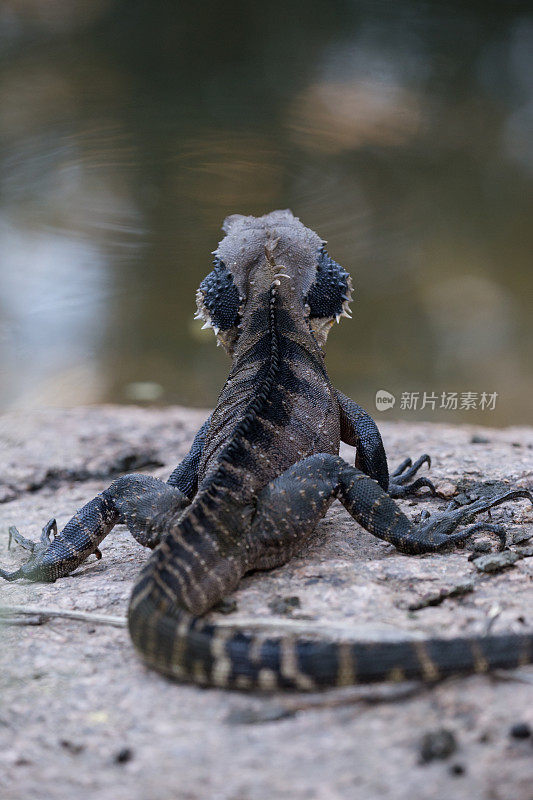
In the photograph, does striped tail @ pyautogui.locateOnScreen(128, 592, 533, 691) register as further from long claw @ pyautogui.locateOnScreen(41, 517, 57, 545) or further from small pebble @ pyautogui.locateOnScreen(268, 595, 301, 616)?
long claw @ pyautogui.locateOnScreen(41, 517, 57, 545)

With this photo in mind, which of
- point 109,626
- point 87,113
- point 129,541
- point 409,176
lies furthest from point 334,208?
point 109,626

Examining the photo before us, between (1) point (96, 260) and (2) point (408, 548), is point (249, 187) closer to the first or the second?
(1) point (96, 260)

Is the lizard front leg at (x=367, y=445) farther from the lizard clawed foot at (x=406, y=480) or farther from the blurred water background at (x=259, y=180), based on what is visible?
the blurred water background at (x=259, y=180)

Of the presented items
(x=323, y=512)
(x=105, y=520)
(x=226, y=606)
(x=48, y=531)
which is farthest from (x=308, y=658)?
(x=48, y=531)

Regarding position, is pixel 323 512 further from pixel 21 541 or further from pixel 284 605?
pixel 21 541

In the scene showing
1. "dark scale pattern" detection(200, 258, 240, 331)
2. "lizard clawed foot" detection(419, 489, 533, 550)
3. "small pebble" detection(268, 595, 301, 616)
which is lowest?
"small pebble" detection(268, 595, 301, 616)

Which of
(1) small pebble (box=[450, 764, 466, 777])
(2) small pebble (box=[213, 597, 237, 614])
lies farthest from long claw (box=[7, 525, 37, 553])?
(1) small pebble (box=[450, 764, 466, 777])
